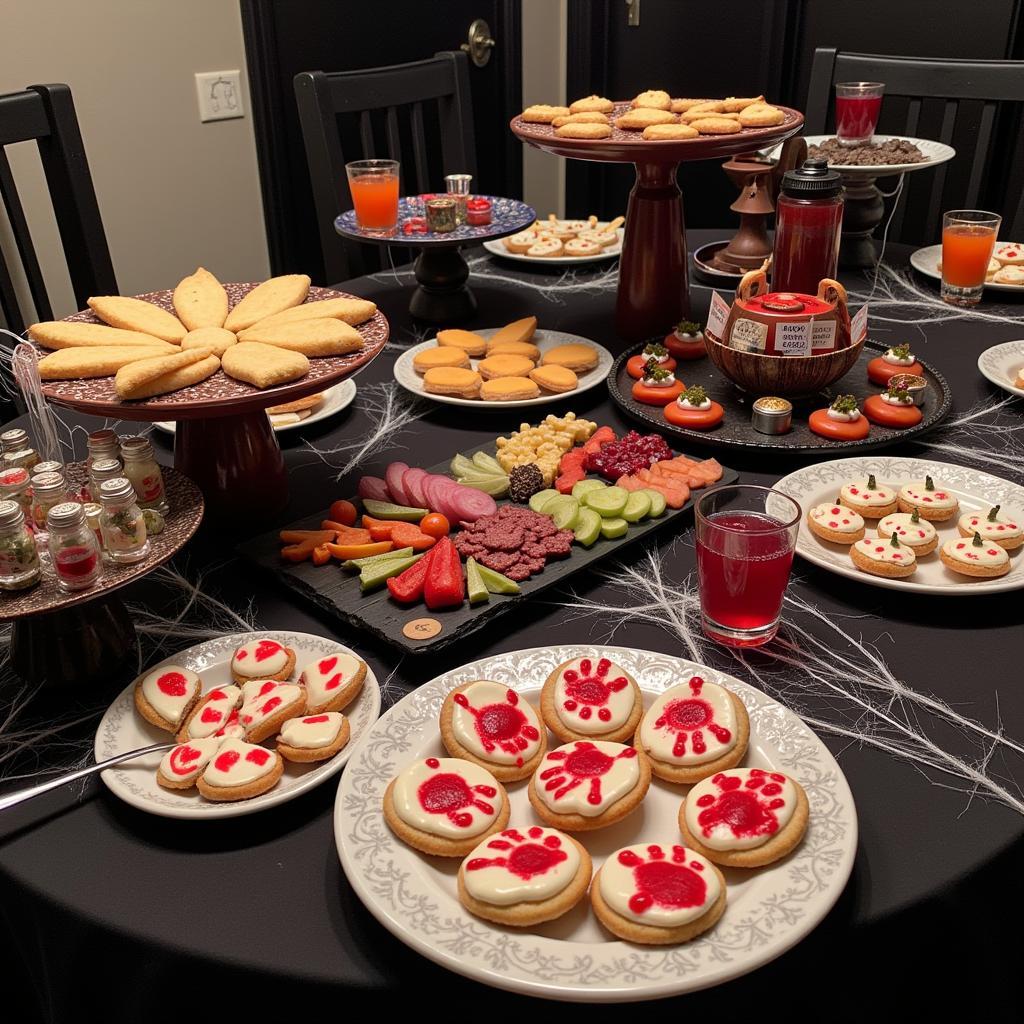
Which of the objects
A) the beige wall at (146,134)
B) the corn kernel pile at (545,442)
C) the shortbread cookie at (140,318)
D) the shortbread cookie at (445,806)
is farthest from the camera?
the beige wall at (146,134)

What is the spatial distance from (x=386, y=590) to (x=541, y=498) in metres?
0.27

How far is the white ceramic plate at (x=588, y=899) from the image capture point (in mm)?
692

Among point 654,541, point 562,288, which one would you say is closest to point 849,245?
point 562,288

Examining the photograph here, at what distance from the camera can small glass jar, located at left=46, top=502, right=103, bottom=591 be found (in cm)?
92

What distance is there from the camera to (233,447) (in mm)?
1297

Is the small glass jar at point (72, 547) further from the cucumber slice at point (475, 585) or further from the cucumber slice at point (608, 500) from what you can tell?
the cucumber slice at point (608, 500)

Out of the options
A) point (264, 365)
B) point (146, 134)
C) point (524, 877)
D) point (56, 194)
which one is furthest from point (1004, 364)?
point (146, 134)

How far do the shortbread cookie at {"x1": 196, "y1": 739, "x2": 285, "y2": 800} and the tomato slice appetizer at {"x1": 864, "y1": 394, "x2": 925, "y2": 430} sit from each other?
1020 mm

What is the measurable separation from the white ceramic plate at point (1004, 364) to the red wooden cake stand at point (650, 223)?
1.67ft

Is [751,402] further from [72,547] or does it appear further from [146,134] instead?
[146,134]

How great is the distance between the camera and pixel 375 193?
6.39 feet

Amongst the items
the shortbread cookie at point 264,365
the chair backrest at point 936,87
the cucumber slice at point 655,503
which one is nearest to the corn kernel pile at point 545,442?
the cucumber slice at point 655,503

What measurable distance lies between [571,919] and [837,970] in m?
0.21

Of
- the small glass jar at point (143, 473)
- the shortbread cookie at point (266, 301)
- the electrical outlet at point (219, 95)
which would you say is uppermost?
the electrical outlet at point (219, 95)
